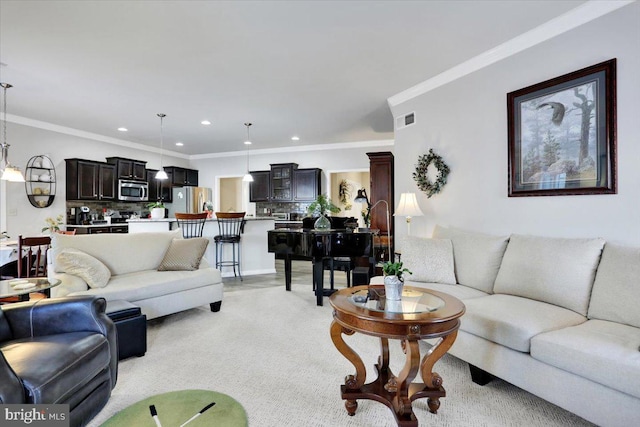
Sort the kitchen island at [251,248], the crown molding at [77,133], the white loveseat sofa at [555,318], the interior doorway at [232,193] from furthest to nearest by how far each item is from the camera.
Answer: the interior doorway at [232,193] < the kitchen island at [251,248] < the crown molding at [77,133] < the white loveseat sofa at [555,318]

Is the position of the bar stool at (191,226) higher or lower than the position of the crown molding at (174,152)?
lower

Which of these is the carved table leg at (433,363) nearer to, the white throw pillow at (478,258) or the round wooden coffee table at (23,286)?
the white throw pillow at (478,258)

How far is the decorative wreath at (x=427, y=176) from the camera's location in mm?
3766

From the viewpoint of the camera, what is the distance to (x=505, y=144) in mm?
3131

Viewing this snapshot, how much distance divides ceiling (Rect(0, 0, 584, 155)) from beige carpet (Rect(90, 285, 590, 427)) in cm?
274

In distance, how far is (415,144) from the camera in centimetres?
420

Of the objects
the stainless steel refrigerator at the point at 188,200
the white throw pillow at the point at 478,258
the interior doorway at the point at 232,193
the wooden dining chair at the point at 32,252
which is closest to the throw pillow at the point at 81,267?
the wooden dining chair at the point at 32,252

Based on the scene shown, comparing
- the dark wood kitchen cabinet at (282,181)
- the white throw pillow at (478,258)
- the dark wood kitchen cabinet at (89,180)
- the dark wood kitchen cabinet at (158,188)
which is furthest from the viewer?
the dark wood kitchen cabinet at (282,181)

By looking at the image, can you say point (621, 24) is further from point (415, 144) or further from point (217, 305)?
point (217, 305)

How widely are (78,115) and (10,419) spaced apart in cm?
540

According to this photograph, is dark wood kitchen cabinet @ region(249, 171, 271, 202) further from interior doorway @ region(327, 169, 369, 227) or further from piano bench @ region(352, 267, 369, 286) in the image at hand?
piano bench @ region(352, 267, 369, 286)

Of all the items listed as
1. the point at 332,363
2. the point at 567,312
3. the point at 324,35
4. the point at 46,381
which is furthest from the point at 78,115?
the point at 567,312

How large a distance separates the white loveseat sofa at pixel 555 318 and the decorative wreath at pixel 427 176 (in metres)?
1.07

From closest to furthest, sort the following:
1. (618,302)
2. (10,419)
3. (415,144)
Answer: (10,419) → (618,302) → (415,144)
